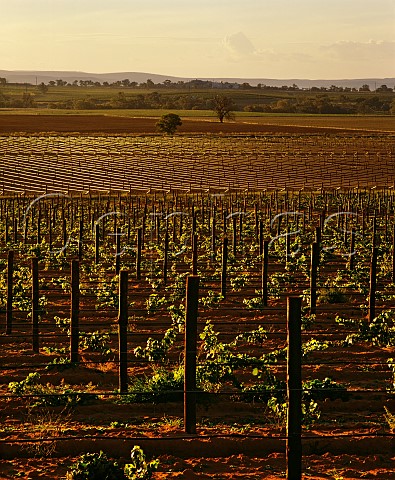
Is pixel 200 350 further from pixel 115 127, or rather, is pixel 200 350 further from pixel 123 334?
pixel 115 127

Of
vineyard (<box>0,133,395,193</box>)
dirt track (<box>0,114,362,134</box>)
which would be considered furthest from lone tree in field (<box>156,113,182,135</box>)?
vineyard (<box>0,133,395,193</box>)

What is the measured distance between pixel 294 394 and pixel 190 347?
1.52 meters

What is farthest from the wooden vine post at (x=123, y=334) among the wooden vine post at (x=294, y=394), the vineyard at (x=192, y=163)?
the vineyard at (x=192, y=163)

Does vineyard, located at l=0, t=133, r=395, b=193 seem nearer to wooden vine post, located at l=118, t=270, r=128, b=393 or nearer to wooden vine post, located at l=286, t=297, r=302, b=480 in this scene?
wooden vine post, located at l=118, t=270, r=128, b=393

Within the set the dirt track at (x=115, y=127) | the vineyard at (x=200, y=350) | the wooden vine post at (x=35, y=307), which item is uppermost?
the dirt track at (x=115, y=127)

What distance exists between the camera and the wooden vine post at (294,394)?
20.9ft

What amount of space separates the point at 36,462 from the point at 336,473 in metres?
2.59

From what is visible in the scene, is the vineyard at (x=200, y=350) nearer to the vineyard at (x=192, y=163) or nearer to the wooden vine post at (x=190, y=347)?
the wooden vine post at (x=190, y=347)

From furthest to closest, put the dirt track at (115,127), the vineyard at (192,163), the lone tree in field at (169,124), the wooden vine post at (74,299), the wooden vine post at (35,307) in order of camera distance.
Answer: the dirt track at (115,127) < the lone tree in field at (169,124) < the vineyard at (192,163) < the wooden vine post at (35,307) < the wooden vine post at (74,299)

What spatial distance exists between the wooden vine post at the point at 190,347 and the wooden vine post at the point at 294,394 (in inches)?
49.8

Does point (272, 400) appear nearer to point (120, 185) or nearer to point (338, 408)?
point (338, 408)

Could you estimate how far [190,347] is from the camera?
7.68 m

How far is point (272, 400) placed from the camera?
830 centimetres

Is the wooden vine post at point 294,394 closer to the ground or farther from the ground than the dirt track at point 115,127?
closer to the ground
